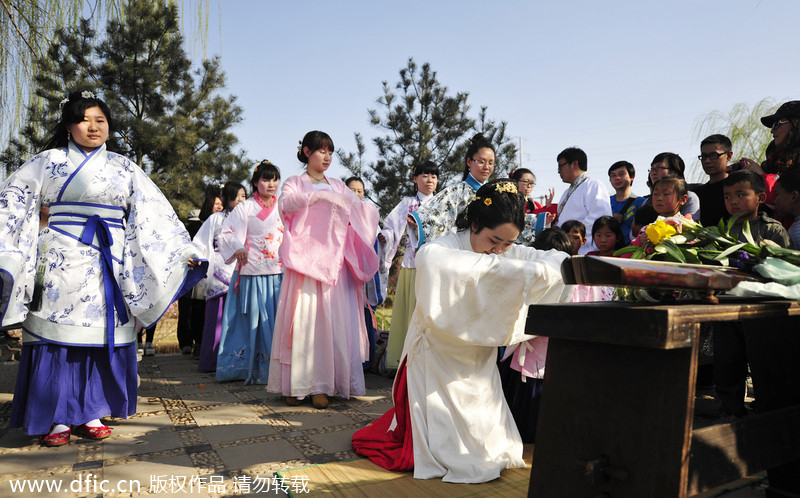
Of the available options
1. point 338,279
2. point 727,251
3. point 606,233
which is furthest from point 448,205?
point 727,251

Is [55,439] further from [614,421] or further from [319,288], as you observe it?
Result: [614,421]

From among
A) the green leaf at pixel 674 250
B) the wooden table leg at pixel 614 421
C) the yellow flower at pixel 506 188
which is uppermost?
the yellow flower at pixel 506 188

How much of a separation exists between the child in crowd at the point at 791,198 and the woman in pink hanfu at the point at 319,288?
309 cm

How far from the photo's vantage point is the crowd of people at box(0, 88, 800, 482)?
2.76 meters

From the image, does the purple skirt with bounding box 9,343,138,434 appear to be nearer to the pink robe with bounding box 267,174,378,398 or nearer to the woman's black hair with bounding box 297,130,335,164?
the pink robe with bounding box 267,174,378,398

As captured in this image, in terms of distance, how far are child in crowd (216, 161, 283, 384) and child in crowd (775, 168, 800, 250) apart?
4.43m

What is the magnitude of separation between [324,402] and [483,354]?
5.90 feet

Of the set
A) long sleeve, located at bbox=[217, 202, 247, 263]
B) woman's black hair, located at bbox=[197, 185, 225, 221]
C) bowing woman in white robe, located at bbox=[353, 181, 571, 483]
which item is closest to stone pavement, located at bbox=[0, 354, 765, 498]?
bowing woman in white robe, located at bbox=[353, 181, 571, 483]

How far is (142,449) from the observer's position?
319 centimetres

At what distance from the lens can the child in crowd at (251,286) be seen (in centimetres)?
548

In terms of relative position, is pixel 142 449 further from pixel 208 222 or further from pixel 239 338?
pixel 208 222

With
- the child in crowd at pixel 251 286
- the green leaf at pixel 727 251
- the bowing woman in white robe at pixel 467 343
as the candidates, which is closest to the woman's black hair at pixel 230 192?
the child in crowd at pixel 251 286

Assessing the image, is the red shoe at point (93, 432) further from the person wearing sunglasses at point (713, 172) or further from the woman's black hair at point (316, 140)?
the person wearing sunglasses at point (713, 172)

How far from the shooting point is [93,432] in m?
3.39
